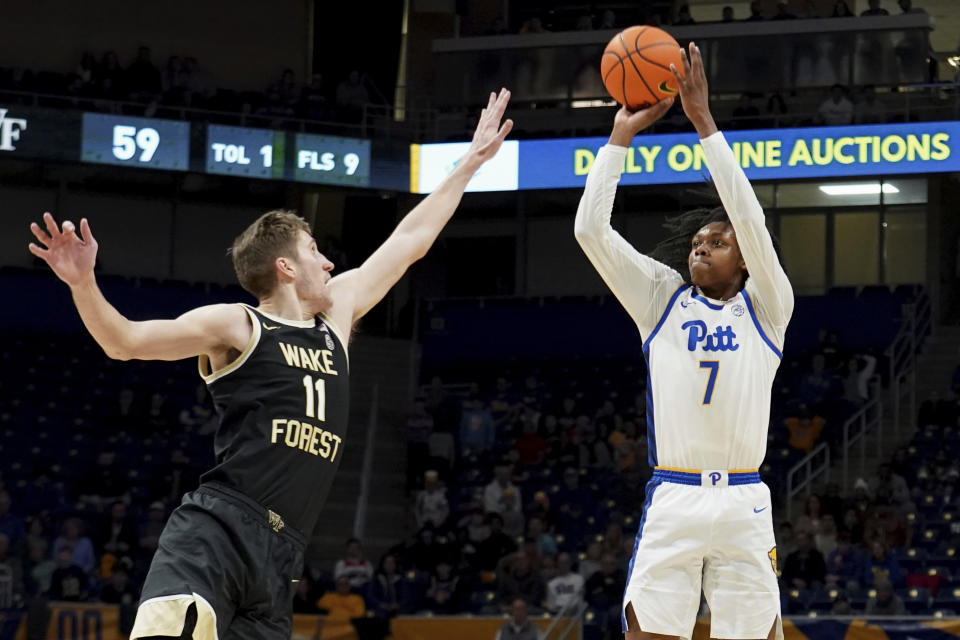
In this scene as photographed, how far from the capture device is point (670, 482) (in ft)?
18.1

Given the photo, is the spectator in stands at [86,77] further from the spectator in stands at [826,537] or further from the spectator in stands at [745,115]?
the spectator in stands at [826,537]

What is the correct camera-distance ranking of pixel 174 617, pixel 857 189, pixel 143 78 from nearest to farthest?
pixel 174 617 < pixel 143 78 < pixel 857 189

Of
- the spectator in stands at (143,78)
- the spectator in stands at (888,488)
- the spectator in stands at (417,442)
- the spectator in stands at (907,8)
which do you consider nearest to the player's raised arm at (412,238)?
the spectator in stands at (888,488)

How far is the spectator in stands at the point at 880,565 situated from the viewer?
15110mm

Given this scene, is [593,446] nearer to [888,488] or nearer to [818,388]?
[818,388]

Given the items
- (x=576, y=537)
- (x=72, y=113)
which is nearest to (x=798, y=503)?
(x=576, y=537)

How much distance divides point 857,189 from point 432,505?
10866 mm

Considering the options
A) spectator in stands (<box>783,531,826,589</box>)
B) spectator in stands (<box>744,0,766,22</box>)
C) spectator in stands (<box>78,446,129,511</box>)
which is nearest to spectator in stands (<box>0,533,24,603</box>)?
spectator in stands (<box>78,446,129,511</box>)

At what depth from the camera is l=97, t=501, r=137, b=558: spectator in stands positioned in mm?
16562

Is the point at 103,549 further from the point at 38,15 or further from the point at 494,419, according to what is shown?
the point at 38,15

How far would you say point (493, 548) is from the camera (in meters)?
16.9

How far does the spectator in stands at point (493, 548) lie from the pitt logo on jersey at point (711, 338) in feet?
37.5

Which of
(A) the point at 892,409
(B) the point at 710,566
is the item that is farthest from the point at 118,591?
(A) the point at 892,409

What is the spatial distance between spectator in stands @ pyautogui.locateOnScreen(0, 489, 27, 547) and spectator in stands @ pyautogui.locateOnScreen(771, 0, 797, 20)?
14.6m
